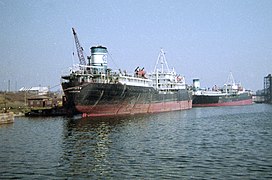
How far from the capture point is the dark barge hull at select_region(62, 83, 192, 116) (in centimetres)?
5041

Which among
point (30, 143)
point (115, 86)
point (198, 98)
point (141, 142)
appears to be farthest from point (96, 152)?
point (198, 98)

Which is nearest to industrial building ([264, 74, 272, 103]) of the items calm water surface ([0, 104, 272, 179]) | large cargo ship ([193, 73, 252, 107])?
large cargo ship ([193, 73, 252, 107])

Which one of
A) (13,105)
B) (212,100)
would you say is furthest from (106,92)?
(212,100)

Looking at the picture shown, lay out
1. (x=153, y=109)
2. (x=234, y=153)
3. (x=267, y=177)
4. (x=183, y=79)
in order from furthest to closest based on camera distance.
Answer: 1. (x=183, y=79)
2. (x=153, y=109)
3. (x=234, y=153)
4. (x=267, y=177)

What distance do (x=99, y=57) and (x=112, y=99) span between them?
41.8 feet

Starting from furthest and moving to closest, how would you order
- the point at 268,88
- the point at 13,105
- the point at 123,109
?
1. the point at 268,88
2. the point at 13,105
3. the point at 123,109

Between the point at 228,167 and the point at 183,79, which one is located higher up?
the point at 183,79

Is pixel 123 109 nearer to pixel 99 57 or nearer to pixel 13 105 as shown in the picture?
pixel 99 57

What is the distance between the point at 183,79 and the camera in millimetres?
96688

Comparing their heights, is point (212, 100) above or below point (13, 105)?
above

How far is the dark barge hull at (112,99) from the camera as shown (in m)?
50.4

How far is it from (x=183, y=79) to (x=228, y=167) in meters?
80.2

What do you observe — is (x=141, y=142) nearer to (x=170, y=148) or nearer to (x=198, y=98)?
(x=170, y=148)

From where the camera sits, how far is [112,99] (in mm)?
54875
